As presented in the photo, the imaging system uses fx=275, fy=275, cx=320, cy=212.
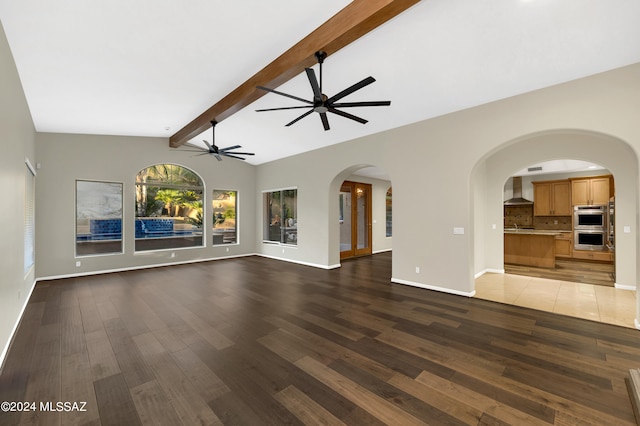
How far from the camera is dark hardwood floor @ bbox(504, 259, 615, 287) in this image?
5582 mm

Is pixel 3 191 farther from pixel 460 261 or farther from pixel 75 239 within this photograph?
pixel 460 261

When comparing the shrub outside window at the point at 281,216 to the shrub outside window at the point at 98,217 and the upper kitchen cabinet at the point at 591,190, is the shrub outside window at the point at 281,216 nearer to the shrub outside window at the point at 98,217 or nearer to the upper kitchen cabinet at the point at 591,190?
the shrub outside window at the point at 98,217

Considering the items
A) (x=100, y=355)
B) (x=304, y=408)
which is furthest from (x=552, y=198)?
(x=100, y=355)

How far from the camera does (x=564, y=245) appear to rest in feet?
26.6

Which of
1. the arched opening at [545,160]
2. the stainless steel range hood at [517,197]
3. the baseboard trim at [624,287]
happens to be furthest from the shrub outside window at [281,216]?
the stainless steel range hood at [517,197]

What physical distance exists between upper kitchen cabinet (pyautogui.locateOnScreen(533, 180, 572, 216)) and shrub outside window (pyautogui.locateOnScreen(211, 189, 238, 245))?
962cm

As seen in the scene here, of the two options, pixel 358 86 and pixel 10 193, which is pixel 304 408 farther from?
pixel 10 193

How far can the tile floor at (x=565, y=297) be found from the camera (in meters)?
3.72

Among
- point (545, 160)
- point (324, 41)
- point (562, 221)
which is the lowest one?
point (562, 221)

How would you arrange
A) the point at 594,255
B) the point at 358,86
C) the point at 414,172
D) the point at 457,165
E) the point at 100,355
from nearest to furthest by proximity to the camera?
the point at 100,355, the point at 358,86, the point at 457,165, the point at 414,172, the point at 594,255

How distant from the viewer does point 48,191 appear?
600cm

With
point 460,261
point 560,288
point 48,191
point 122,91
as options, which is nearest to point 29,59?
point 122,91

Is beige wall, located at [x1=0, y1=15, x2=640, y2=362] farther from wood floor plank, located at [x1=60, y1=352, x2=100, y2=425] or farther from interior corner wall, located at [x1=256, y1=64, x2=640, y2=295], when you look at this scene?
wood floor plank, located at [x1=60, y1=352, x2=100, y2=425]

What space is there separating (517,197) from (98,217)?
12165 millimetres
